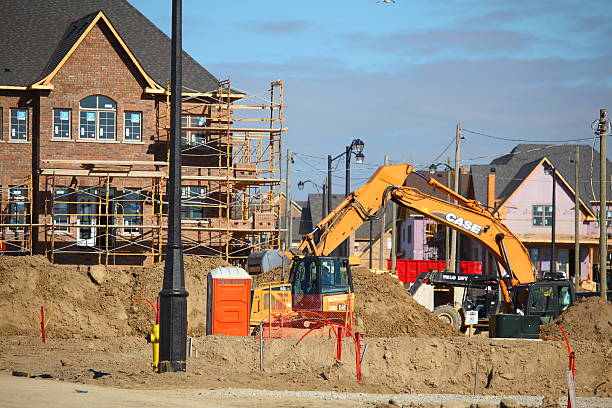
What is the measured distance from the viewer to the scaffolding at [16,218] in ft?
133

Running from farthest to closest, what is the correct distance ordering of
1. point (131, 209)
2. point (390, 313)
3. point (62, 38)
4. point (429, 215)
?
point (62, 38) → point (131, 209) → point (429, 215) → point (390, 313)

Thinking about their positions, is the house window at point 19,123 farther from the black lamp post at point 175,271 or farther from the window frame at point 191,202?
the black lamp post at point 175,271

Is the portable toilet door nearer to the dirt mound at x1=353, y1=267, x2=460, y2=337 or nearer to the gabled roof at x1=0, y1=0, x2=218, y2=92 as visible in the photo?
the dirt mound at x1=353, y1=267, x2=460, y2=337

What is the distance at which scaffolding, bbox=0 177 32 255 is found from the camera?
40.6m

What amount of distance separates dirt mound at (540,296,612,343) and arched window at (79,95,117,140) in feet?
73.7

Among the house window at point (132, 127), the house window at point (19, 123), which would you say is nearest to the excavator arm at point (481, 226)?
the house window at point (132, 127)

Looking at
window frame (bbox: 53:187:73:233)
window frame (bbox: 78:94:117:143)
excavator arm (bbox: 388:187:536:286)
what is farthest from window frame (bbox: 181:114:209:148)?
excavator arm (bbox: 388:187:536:286)

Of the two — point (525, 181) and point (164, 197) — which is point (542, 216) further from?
point (164, 197)

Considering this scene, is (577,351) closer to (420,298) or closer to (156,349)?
(420,298)

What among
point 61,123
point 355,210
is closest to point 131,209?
point 61,123

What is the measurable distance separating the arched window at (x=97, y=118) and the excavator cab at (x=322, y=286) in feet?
60.6

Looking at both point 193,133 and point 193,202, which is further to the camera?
point 193,133

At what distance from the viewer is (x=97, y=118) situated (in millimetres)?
42719

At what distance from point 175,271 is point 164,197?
27.7m
